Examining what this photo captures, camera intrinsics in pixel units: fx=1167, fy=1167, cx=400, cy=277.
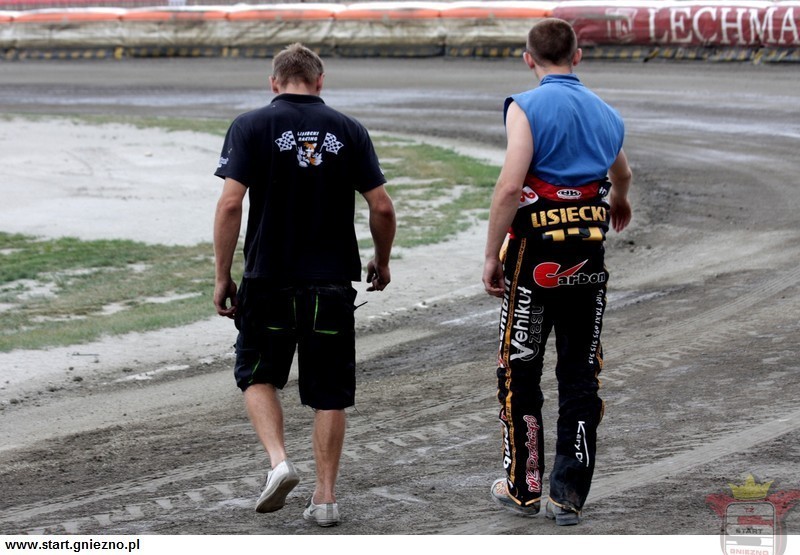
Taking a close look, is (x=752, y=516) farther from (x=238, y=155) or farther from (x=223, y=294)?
(x=238, y=155)

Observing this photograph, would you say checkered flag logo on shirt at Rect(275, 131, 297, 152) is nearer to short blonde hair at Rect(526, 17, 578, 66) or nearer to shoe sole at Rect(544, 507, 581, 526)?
short blonde hair at Rect(526, 17, 578, 66)

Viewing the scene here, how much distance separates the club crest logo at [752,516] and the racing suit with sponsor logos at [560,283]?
604 millimetres

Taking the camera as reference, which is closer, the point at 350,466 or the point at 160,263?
the point at 350,466

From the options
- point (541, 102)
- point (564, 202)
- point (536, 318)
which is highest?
point (541, 102)

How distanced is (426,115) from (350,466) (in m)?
16.6

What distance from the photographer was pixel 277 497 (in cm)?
490

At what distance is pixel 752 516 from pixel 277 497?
1977mm

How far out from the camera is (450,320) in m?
9.05

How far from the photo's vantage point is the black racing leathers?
16.1 feet

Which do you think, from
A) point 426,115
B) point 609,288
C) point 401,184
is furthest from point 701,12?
point 609,288

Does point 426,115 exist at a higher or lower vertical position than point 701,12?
lower

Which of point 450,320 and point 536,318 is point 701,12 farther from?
point 536,318

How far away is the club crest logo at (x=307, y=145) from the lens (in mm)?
4957

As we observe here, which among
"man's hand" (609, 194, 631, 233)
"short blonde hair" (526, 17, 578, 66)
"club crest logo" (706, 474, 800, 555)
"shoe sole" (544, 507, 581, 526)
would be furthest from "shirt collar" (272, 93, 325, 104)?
"club crest logo" (706, 474, 800, 555)
